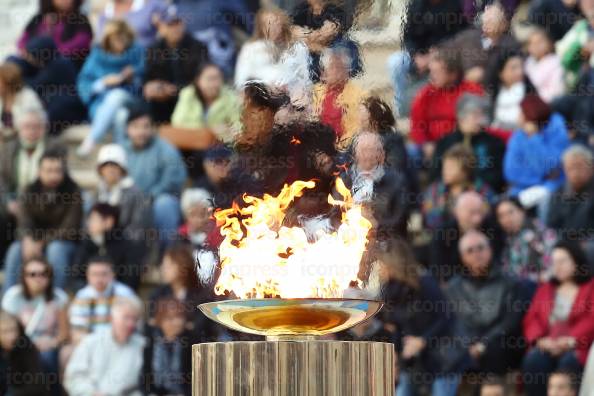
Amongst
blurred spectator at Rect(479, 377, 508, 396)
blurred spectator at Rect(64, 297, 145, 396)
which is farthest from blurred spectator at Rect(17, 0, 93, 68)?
blurred spectator at Rect(479, 377, 508, 396)

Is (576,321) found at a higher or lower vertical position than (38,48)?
lower

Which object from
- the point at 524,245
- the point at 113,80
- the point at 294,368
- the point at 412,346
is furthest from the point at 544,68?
the point at 294,368

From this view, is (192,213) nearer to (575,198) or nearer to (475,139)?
(475,139)

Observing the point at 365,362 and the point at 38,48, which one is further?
the point at 38,48

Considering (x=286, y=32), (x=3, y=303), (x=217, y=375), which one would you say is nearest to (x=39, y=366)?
(x=3, y=303)

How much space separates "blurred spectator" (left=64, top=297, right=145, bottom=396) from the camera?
45.6 feet

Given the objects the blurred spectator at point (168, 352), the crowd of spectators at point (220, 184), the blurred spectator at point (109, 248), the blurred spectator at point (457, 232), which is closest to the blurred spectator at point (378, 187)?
the crowd of spectators at point (220, 184)

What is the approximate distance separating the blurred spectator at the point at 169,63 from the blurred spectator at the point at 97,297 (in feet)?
4.15

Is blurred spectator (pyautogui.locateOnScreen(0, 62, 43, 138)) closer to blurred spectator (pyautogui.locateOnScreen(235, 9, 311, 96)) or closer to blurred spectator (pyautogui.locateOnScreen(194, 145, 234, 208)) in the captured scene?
blurred spectator (pyautogui.locateOnScreen(194, 145, 234, 208))

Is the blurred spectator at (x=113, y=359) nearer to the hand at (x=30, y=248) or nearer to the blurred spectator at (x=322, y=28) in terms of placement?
the hand at (x=30, y=248)

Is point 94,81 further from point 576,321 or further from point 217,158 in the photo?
point 576,321

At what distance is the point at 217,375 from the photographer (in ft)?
Result: 27.1

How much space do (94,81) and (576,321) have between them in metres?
4.32

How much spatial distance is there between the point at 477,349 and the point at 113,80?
366 cm
